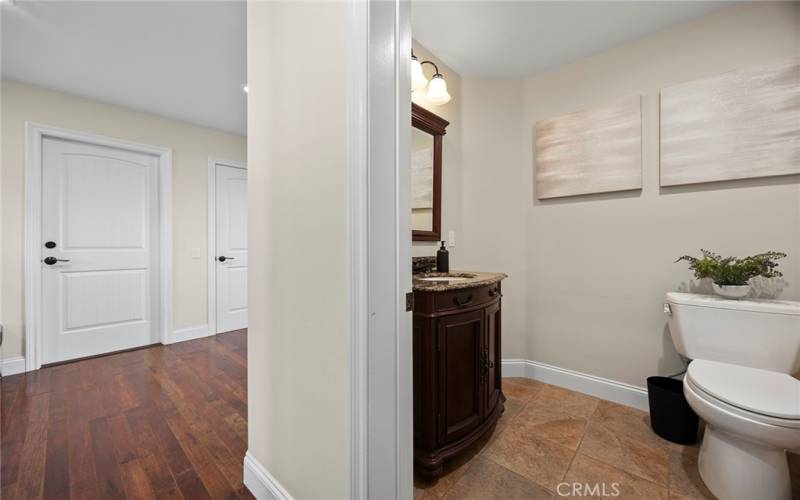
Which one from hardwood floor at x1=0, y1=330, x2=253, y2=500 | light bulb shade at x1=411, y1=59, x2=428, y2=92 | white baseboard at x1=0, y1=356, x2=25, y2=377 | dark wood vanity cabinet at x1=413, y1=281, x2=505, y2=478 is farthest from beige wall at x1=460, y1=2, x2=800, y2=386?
white baseboard at x1=0, y1=356, x2=25, y2=377

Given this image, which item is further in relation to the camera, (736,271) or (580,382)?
(580,382)

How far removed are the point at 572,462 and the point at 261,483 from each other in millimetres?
1379

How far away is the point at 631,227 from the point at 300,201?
2019 mm

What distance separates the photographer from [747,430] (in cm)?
116

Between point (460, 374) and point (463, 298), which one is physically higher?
point (463, 298)

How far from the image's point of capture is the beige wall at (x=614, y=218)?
1685 millimetres

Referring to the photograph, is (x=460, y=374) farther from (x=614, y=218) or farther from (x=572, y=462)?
(x=614, y=218)

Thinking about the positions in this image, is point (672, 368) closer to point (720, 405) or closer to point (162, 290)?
point (720, 405)

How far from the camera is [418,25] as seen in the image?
1881 mm

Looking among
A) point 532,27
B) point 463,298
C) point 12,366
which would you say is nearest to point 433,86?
point 532,27

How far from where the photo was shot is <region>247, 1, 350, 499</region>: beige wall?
949 mm

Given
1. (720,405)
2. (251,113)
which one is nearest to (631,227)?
(720,405)
